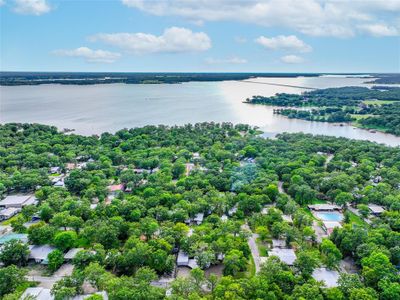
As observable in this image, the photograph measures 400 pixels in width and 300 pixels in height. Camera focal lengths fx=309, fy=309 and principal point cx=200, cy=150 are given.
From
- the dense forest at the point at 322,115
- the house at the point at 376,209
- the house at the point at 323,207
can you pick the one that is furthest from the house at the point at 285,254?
the dense forest at the point at 322,115

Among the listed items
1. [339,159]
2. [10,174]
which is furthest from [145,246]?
[339,159]

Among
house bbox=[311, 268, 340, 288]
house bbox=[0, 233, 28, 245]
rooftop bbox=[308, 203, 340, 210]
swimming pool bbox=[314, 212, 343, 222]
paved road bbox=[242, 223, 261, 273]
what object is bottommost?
paved road bbox=[242, 223, 261, 273]

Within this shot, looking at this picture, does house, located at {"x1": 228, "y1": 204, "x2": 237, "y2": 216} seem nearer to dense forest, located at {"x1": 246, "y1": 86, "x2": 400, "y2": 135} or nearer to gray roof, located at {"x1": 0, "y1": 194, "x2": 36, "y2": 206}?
gray roof, located at {"x1": 0, "y1": 194, "x2": 36, "y2": 206}

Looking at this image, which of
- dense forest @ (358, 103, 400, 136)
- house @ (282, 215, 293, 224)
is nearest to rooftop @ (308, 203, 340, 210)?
house @ (282, 215, 293, 224)

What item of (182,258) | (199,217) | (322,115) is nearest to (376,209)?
(199,217)

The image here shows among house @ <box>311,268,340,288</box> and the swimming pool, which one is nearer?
house @ <box>311,268,340,288</box>

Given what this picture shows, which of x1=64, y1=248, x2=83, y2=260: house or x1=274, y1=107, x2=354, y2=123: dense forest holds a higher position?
x1=274, y1=107, x2=354, y2=123: dense forest
